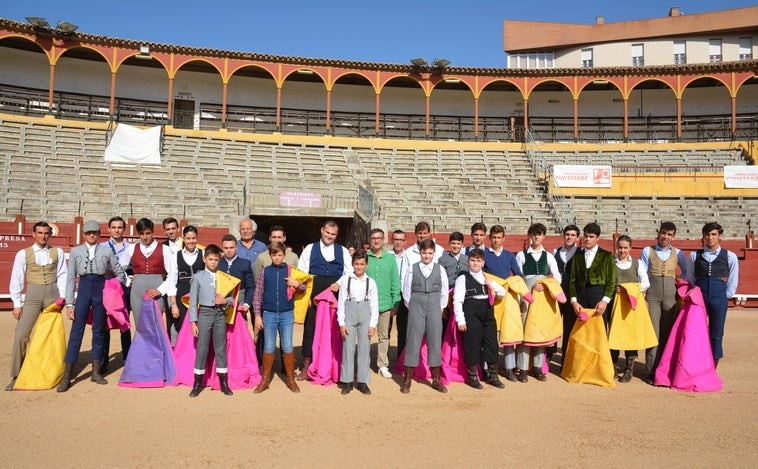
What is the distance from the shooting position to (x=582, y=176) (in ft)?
59.4

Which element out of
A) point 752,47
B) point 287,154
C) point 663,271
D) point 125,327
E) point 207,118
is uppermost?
point 752,47

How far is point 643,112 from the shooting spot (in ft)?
83.1

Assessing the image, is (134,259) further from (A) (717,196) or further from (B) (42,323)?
(A) (717,196)

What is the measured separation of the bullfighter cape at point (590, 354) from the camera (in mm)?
5152

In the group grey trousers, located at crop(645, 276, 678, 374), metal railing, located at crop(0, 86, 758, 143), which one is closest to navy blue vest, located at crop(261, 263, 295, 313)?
grey trousers, located at crop(645, 276, 678, 374)

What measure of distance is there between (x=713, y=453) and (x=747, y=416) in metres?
1.12

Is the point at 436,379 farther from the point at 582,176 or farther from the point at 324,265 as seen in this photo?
the point at 582,176

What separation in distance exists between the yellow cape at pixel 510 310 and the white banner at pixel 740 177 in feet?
54.8

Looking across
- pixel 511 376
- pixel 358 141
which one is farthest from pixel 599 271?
pixel 358 141

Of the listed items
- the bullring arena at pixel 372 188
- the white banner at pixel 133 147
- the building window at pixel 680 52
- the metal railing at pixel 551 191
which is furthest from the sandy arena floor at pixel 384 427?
the building window at pixel 680 52

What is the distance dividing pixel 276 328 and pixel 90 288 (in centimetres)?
189

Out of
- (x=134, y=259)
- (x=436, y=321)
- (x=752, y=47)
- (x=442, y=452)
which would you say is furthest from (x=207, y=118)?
(x=752, y=47)

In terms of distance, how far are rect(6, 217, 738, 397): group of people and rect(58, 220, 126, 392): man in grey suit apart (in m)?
0.01

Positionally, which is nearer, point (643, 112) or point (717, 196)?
point (717, 196)
